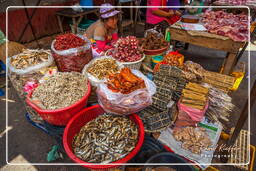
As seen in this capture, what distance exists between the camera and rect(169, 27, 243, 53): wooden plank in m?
3.50

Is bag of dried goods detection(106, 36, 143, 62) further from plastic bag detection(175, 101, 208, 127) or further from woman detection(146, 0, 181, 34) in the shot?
woman detection(146, 0, 181, 34)

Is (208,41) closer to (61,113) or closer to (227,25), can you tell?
(227,25)

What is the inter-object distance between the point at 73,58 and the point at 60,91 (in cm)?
68

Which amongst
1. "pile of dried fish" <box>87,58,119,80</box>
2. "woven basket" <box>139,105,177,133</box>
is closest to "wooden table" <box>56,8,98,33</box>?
"pile of dried fish" <box>87,58,119,80</box>

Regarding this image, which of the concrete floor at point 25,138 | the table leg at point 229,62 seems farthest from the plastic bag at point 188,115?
the table leg at point 229,62

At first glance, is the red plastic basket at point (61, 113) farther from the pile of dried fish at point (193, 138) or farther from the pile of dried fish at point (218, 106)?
the pile of dried fish at point (218, 106)

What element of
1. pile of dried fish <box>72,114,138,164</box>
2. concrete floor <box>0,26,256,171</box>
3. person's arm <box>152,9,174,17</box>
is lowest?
concrete floor <box>0,26,256,171</box>

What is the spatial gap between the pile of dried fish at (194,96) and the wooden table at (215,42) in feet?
5.16

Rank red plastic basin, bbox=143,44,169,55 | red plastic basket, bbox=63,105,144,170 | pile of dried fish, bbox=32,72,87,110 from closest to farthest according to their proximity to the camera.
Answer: red plastic basket, bbox=63,105,144,170 < pile of dried fish, bbox=32,72,87,110 < red plastic basin, bbox=143,44,169,55

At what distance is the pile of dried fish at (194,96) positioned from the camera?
2.47 m

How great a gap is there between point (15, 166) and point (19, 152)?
286mm

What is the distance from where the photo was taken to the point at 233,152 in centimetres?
284

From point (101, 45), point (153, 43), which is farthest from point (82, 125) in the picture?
point (153, 43)

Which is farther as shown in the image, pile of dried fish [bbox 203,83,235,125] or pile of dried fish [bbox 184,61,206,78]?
pile of dried fish [bbox 184,61,206,78]
